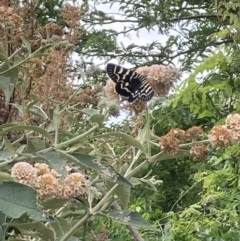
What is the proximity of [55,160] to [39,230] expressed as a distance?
0.13 meters

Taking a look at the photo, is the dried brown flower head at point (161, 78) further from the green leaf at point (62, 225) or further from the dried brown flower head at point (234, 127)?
the green leaf at point (62, 225)

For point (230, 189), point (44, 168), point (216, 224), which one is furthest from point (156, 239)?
point (44, 168)

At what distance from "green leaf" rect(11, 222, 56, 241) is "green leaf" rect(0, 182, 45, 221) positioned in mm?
114

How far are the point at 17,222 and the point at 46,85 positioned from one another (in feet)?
1.16

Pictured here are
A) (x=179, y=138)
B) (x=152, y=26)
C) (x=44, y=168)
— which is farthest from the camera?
(x=152, y=26)

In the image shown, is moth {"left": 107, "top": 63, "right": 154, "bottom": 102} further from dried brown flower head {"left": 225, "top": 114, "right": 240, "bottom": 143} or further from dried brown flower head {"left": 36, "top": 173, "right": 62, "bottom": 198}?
dried brown flower head {"left": 36, "top": 173, "right": 62, "bottom": 198}

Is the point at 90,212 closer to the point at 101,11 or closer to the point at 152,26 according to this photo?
the point at 152,26

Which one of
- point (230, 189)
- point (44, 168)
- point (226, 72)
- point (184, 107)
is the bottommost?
point (230, 189)

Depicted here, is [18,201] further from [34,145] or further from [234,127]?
[234,127]

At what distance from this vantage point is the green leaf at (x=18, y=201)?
0.71 m

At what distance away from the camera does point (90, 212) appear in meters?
0.93

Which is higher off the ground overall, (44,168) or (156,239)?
(44,168)

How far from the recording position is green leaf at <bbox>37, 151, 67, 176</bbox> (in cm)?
79

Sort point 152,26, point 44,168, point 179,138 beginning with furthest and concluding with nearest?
point 152,26 < point 179,138 < point 44,168
